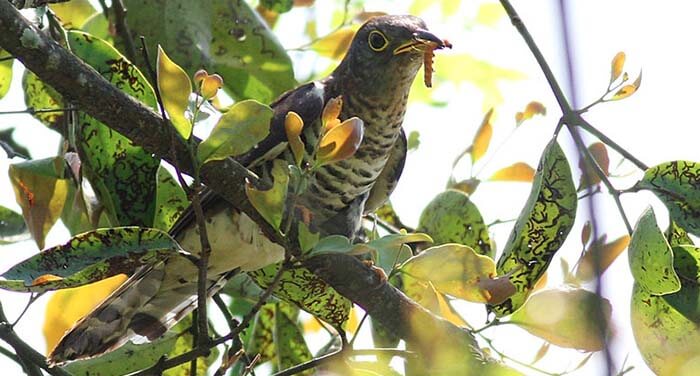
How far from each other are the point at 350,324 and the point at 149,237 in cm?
87

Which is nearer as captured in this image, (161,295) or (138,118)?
(138,118)

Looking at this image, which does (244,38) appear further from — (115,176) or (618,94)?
(618,94)

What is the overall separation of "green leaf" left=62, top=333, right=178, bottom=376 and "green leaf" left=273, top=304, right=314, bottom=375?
0.34 metres

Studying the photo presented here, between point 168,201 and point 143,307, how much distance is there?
293mm

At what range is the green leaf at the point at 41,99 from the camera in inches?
78.2

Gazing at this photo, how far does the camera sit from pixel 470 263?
1526 mm

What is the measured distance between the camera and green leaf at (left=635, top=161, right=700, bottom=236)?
162 centimetres

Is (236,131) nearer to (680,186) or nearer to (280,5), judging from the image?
(680,186)

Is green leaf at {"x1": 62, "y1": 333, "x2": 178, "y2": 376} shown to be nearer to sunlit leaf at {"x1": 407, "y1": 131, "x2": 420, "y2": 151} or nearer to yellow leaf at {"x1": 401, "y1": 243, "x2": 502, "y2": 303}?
yellow leaf at {"x1": 401, "y1": 243, "x2": 502, "y2": 303}

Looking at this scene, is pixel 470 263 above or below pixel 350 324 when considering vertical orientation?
below

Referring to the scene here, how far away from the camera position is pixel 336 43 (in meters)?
2.42

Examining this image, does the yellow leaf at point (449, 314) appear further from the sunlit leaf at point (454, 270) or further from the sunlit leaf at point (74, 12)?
the sunlit leaf at point (74, 12)

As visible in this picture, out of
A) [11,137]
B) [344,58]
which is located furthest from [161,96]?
[344,58]

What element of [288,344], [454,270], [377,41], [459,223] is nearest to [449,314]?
[459,223]
